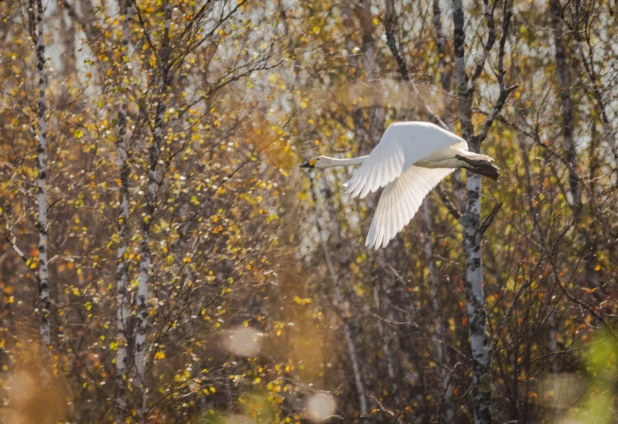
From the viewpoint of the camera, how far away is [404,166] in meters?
5.77

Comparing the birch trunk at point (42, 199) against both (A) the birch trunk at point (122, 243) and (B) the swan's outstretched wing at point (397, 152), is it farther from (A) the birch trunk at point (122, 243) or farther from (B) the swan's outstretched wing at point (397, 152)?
(B) the swan's outstretched wing at point (397, 152)

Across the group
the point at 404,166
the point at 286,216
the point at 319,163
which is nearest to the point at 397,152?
the point at 404,166

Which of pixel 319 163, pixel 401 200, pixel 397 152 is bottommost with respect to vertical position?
pixel 397 152

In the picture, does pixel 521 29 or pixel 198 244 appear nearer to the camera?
pixel 198 244

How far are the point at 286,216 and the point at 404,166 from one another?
338 inches

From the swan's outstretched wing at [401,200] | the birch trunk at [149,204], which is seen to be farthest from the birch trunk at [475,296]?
the birch trunk at [149,204]

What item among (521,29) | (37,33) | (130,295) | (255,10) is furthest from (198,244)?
(521,29)

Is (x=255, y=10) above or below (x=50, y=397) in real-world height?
above

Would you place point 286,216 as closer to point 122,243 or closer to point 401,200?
point 122,243

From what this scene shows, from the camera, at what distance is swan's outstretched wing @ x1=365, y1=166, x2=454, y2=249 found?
691 cm

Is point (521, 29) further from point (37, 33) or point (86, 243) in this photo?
point (86, 243)

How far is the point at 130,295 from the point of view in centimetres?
917

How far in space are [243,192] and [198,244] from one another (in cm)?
85

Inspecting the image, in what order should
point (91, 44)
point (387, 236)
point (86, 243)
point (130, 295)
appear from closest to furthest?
1. point (387, 236)
2. point (91, 44)
3. point (130, 295)
4. point (86, 243)
